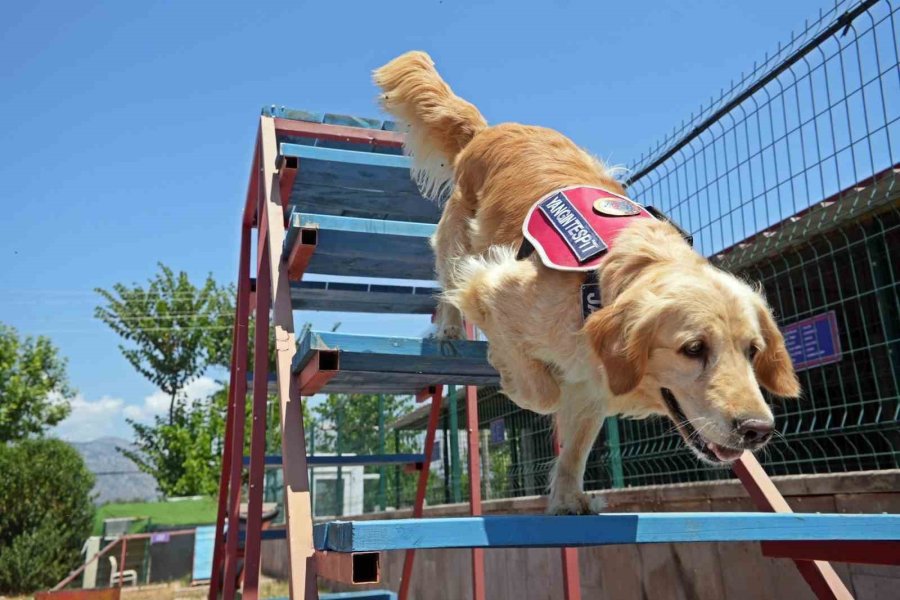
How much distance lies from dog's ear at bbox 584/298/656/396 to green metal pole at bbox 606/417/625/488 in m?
2.80

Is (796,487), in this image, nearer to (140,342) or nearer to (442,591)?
(442,591)

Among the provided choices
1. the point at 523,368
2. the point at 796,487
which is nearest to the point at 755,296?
the point at 523,368

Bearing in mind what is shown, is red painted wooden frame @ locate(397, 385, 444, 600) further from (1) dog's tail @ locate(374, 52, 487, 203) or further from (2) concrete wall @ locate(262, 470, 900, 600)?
(1) dog's tail @ locate(374, 52, 487, 203)

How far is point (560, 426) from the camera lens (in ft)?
10.8

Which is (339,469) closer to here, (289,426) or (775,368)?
(289,426)

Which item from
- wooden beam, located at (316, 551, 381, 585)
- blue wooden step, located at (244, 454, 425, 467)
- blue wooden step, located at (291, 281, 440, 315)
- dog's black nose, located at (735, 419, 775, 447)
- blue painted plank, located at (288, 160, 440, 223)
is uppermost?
blue painted plank, located at (288, 160, 440, 223)

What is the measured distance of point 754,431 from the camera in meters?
2.16

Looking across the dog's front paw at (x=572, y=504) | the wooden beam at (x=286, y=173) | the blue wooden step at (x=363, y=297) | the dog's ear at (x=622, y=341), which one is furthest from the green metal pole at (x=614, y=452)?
the dog's ear at (x=622, y=341)

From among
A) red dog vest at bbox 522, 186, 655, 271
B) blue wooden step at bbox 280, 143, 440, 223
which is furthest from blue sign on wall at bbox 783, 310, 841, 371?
blue wooden step at bbox 280, 143, 440, 223

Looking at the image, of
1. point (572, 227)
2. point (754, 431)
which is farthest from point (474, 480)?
point (754, 431)

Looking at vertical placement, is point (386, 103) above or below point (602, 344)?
A: above

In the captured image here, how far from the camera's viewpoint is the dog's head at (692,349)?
2264mm

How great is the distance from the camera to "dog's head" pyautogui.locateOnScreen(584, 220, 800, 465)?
89.1 inches

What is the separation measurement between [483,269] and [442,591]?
5197mm
